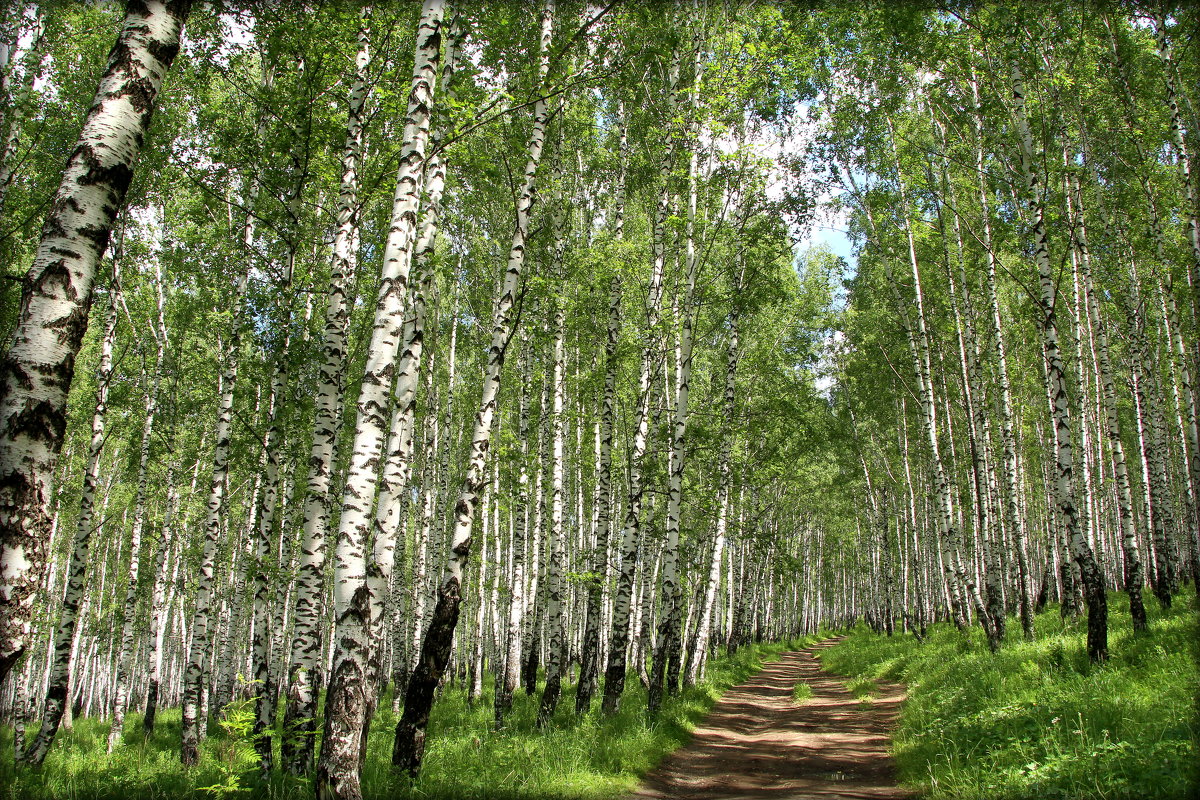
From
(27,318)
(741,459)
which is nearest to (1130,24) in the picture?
(741,459)

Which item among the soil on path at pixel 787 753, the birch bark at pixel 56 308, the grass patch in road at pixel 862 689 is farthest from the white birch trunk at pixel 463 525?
the grass patch in road at pixel 862 689

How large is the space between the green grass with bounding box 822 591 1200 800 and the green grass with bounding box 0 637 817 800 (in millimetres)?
3508

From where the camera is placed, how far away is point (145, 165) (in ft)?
38.8

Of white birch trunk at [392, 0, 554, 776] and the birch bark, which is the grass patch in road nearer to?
white birch trunk at [392, 0, 554, 776]

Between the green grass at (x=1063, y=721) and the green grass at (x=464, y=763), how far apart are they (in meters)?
3.51

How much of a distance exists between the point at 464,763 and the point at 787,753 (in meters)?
4.92

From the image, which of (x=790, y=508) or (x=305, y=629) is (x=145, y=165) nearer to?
(x=305, y=629)

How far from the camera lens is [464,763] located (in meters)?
7.05

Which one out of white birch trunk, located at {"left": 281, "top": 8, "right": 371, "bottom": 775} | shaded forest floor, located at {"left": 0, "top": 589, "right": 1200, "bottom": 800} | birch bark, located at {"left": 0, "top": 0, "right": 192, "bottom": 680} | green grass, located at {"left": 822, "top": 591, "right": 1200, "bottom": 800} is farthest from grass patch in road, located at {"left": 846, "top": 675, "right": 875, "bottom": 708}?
birch bark, located at {"left": 0, "top": 0, "right": 192, "bottom": 680}

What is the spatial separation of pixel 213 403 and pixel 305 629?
555 inches

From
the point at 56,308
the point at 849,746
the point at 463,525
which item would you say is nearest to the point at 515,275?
the point at 463,525

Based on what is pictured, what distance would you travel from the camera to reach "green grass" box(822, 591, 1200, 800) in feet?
15.8

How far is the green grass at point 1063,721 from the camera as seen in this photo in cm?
482

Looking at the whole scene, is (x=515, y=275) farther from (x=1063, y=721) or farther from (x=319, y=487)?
(x=1063, y=721)
